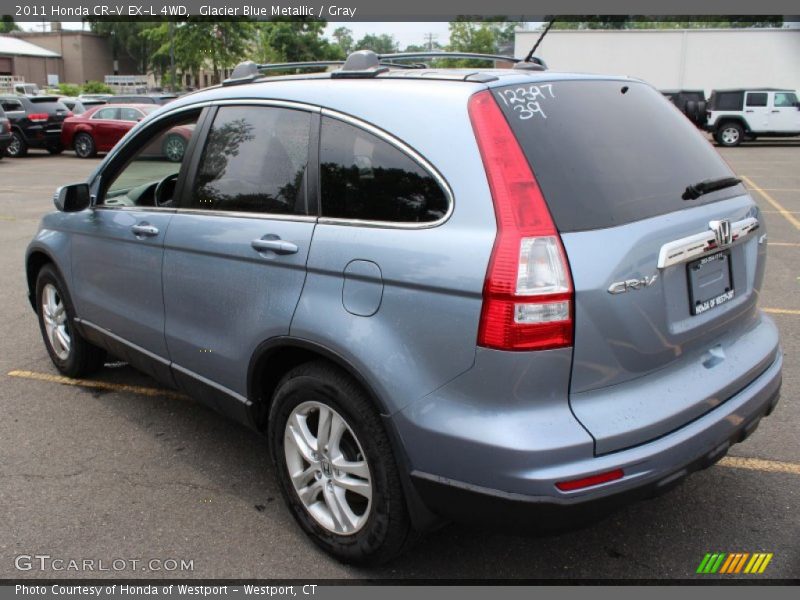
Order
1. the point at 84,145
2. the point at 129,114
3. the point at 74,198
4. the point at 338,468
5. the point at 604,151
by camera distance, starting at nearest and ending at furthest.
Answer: the point at 604,151 → the point at 338,468 → the point at 74,198 → the point at 129,114 → the point at 84,145

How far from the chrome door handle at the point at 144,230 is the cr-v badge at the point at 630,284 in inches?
89.1

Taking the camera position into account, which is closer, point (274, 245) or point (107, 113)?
point (274, 245)

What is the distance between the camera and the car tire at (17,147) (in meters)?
23.1

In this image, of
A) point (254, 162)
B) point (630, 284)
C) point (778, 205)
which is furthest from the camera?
point (778, 205)

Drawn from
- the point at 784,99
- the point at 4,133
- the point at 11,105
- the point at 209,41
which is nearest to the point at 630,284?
the point at 4,133

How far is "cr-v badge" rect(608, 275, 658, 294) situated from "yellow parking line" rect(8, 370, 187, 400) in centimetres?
310

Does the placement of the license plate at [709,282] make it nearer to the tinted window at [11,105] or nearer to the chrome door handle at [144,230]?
the chrome door handle at [144,230]

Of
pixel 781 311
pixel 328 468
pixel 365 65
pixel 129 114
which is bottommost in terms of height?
pixel 781 311

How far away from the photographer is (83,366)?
484cm

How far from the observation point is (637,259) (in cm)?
239

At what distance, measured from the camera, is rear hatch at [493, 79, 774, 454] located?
2.32 m

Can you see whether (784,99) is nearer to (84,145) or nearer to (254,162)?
(84,145)

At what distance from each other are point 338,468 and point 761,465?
6.95 feet

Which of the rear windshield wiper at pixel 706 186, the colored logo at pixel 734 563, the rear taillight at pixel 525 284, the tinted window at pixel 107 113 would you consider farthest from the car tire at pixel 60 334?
the tinted window at pixel 107 113
